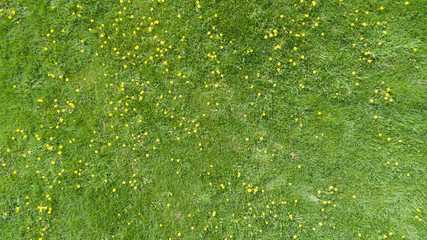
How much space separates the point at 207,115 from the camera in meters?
3.66

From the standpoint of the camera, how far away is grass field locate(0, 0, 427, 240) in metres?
3.42

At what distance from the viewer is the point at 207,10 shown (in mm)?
3615

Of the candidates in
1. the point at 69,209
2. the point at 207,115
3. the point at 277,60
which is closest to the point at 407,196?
the point at 277,60

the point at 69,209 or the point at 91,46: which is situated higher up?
the point at 91,46

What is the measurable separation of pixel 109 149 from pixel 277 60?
321 centimetres

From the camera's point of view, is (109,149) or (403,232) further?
(109,149)

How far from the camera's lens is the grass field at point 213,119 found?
342cm

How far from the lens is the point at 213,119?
3650 mm

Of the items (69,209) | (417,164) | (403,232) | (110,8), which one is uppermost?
(110,8)

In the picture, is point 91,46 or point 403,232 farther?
point 91,46

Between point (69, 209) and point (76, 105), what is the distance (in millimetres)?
1784

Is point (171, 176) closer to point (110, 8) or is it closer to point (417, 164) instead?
point (110, 8)

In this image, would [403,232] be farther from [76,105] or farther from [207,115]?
[76,105]

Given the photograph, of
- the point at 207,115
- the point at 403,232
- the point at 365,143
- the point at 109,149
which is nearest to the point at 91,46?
the point at 109,149
